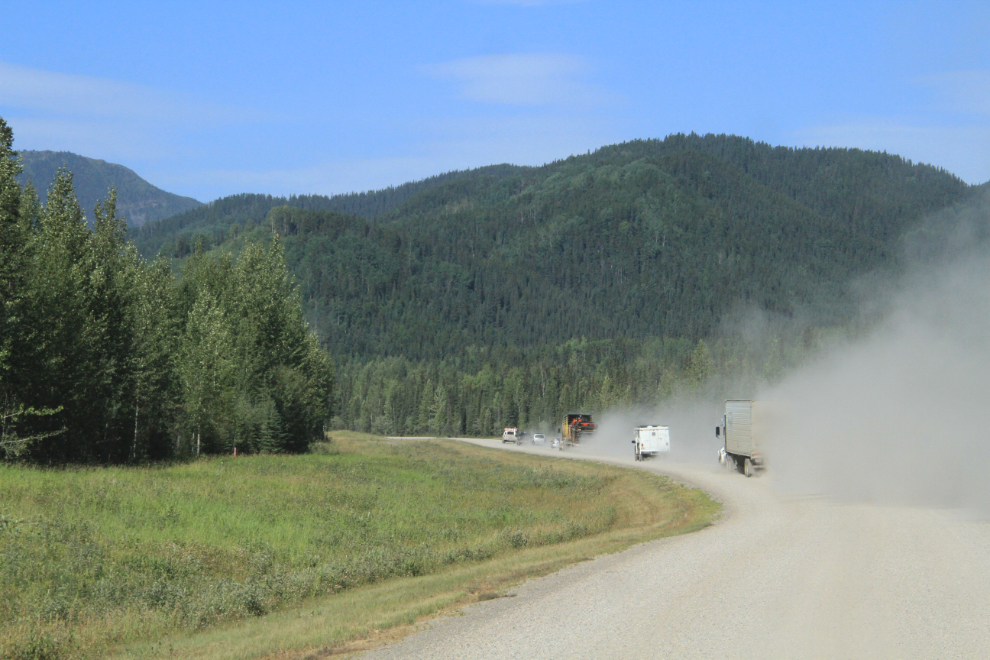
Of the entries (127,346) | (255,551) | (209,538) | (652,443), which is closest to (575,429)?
(652,443)

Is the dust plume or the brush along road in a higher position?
the dust plume

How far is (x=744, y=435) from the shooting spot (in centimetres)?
4356

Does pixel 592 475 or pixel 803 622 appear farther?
pixel 592 475

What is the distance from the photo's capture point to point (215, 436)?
53.0m

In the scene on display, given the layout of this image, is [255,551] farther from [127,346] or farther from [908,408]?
[908,408]

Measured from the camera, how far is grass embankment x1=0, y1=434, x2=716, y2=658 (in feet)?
44.0

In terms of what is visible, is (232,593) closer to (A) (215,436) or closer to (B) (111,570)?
(B) (111,570)

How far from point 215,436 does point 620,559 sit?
40.2 meters

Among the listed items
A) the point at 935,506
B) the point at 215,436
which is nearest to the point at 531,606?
the point at 935,506

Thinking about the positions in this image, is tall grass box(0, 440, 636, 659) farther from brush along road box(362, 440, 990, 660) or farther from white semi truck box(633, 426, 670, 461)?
white semi truck box(633, 426, 670, 461)

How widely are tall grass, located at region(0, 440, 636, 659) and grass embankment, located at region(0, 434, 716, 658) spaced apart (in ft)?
0.17

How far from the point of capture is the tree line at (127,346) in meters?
34.3

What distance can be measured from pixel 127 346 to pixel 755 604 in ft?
120

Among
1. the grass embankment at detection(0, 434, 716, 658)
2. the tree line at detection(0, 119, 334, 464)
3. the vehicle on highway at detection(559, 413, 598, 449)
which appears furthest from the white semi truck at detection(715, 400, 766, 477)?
the vehicle on highway at detection(559, 413, 598, 449)
